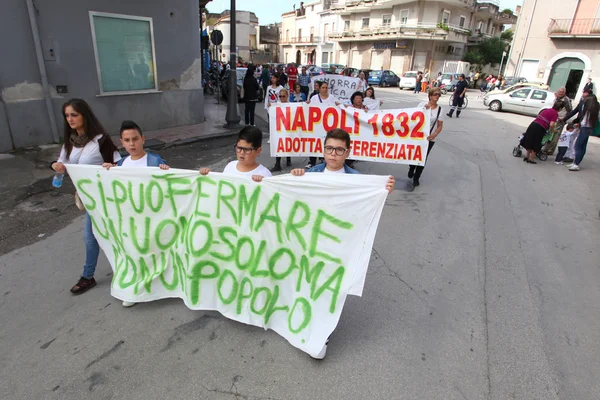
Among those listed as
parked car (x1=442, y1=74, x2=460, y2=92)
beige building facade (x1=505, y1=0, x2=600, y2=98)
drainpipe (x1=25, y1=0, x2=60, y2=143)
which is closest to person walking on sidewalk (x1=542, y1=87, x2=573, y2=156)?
drainpipe (x1=25, y1=0, x2=60, y2=143)

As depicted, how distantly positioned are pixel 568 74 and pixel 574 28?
10.7ft

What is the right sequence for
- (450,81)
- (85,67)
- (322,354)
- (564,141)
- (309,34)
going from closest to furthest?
(322,354) < (85,67) < (564,141) < (450,81) < (309,34)

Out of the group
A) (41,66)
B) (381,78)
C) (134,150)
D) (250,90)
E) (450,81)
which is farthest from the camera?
(381,78)

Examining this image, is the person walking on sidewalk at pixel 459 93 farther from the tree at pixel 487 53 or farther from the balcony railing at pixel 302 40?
the balcony railing at pixel 302 40

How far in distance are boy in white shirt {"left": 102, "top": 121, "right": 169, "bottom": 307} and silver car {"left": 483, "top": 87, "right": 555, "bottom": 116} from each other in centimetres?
1837

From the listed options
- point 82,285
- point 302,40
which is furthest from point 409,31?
point 82,285

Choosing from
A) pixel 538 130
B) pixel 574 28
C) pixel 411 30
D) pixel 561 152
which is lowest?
pixel 561 152

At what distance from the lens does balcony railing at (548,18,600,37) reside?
25.8m

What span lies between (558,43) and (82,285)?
116 feet

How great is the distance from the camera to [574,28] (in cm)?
2648

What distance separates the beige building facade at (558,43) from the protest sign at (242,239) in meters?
32.0

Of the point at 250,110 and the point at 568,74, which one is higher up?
the point at 568,74

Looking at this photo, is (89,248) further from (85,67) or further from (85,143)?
(85,67)

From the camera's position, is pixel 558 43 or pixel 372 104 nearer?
pixel 372 104
